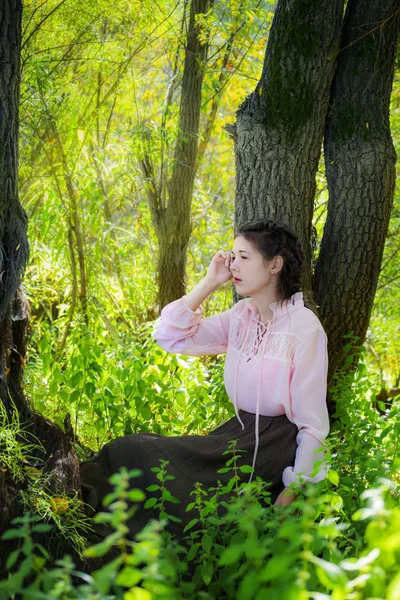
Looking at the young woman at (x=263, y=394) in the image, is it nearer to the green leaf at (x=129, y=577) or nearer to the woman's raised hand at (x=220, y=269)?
the woman's raised hand at (x=220, y=269)

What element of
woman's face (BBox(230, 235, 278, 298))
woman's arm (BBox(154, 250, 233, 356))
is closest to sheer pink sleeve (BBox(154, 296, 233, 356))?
woman's arm (BBox(154, 250, 233, 356))

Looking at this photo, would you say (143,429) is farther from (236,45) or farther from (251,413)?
(236,45)

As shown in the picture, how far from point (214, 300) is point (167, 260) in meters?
1.32

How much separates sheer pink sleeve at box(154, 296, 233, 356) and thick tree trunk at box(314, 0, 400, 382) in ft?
2.25

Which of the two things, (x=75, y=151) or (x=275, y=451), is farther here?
(x=75, y=151)

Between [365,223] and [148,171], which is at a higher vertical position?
[148,171]

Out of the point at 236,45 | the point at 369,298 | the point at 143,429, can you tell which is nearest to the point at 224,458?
the point at 143,429

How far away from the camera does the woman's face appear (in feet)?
9.16

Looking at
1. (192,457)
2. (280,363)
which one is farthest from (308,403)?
(192,457)

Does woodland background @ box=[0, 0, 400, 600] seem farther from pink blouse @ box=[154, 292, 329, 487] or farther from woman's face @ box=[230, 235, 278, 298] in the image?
woman's face @ box=[230, 235, 278, 298]

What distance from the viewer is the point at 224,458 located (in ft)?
8.87

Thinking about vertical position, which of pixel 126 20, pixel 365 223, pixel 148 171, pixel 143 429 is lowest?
pixel 143 429

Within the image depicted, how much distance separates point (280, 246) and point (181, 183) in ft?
9.01

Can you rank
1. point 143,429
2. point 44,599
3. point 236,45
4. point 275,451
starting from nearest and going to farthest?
point 44,599
point 275,451
point 143,429
point 236,45
